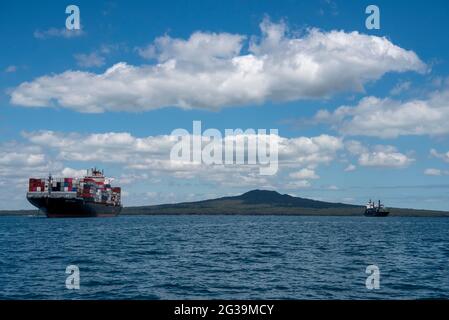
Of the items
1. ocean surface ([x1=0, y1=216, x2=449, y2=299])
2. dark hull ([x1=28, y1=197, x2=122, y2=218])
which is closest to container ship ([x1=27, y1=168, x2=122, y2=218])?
dark hull ([x1=28, y1=197, x2=122, y2=218])

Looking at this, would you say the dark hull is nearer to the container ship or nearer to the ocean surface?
the container ship

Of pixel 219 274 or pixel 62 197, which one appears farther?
pixel 62 197

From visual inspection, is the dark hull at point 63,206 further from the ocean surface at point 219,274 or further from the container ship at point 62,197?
the ocean surface at point 219,274

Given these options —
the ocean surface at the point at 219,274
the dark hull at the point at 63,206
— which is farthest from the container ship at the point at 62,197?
the ocean surface at the point at 219,274

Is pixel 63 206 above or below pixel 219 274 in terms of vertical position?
above

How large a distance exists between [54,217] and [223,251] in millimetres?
140081

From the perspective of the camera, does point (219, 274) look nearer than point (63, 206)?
Yes

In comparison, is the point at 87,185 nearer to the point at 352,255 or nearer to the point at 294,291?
→ the point at 352,255

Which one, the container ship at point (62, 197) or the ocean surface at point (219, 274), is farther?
the container ship at point (62, 197)

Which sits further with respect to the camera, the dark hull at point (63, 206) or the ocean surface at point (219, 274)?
the dark hull at point (63, 206)

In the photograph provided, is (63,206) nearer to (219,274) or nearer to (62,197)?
(62,197)

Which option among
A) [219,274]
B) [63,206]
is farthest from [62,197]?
[219,274]
